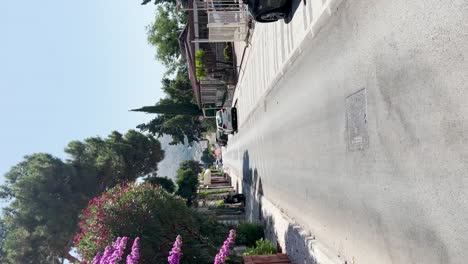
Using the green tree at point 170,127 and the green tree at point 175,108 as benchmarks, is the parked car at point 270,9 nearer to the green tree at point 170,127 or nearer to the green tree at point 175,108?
the green tree at point 175,108

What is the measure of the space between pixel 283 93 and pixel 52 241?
25202mm

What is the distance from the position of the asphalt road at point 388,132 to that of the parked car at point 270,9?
2502mm

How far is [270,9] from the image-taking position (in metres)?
11.1

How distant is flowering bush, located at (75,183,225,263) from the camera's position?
30.9 feet

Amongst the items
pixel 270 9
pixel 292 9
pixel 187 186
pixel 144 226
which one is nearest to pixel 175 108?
pixel 187 186

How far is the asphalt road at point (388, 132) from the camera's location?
12.8 feet

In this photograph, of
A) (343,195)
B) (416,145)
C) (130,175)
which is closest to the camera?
(416,145)

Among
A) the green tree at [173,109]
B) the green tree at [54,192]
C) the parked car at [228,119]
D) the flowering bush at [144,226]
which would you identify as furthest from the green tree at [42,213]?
the flowering bush at [144,226]

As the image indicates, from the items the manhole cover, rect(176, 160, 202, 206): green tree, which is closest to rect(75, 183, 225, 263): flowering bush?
the manhole cover

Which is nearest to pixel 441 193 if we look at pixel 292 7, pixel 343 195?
pixel 343 195

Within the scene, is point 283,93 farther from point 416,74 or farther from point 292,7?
point 416,74

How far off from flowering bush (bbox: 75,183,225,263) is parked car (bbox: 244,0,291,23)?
19.3 ft

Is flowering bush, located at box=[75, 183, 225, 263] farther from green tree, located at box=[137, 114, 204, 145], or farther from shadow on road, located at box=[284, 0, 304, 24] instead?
green tree, located at box=[137, 114, 204, 145]

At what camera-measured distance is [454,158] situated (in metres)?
3.83
